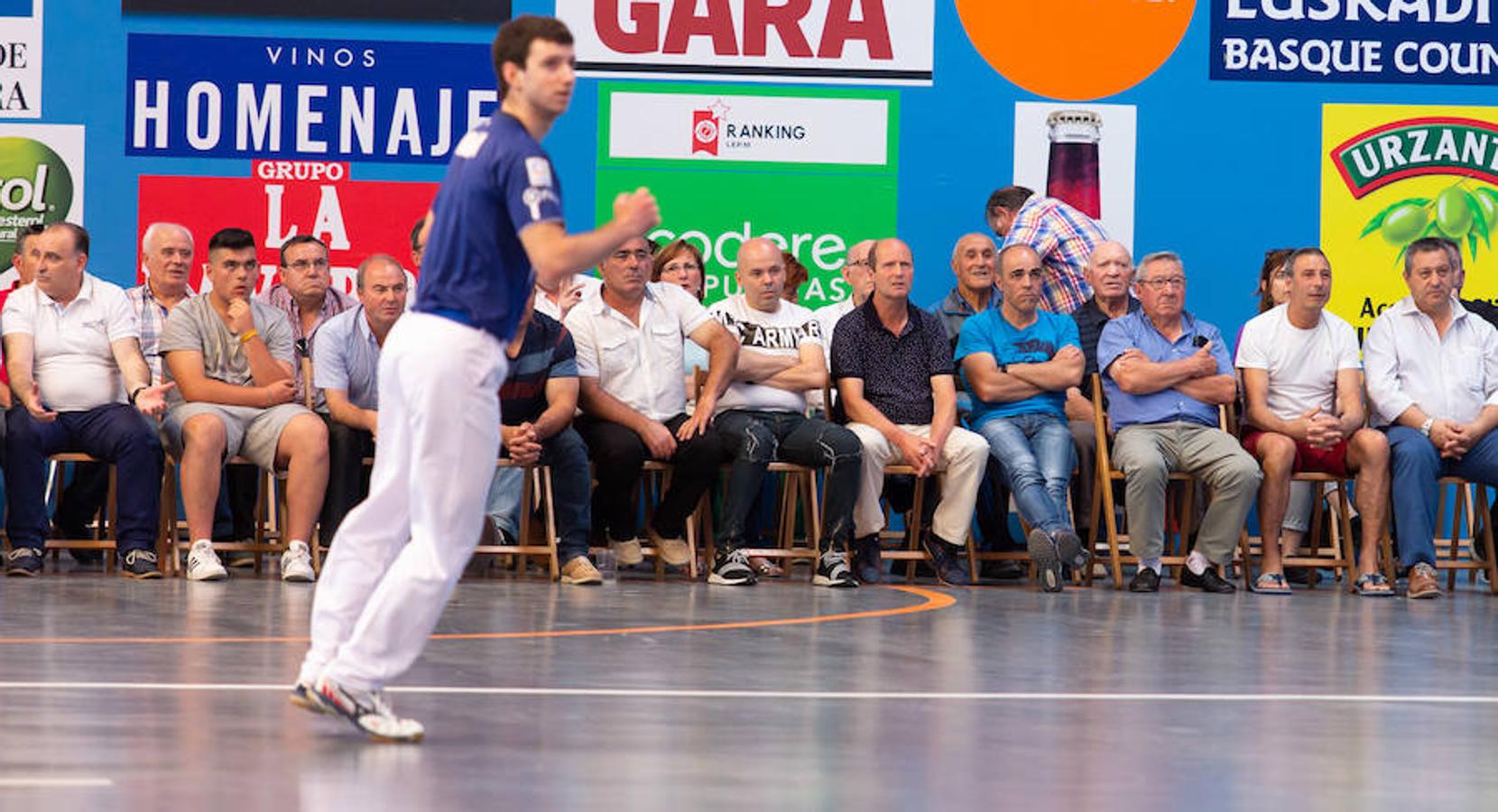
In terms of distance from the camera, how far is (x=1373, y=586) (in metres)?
8.01

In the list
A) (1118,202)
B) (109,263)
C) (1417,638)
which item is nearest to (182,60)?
(109,263)

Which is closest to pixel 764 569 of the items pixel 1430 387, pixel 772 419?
pixel 772 419

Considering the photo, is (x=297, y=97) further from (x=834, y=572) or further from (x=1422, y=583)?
(x=1422, y=583)

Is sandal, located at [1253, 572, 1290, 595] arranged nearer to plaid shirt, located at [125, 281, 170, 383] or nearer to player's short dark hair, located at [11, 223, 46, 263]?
plaid shirt, located at [125, 281, 170, 383]

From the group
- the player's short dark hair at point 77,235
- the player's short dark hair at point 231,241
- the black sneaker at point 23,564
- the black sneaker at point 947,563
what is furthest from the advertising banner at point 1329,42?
the black sneaker at point 23,564

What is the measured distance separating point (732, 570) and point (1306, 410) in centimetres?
239

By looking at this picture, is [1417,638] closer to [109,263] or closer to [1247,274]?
[1247,274]

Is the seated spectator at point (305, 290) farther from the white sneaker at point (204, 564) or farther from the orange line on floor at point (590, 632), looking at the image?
the orange line on floor at point (590, 632)

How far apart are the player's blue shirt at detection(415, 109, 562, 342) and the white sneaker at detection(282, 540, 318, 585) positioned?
3.64 m

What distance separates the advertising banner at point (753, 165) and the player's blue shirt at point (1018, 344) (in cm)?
138

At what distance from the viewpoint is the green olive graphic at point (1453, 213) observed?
979cm

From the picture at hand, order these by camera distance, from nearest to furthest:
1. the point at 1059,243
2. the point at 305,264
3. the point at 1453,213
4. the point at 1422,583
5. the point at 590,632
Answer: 1. the point at 590,632
2. the point at 1422,583
3. the point at 305,264
4. the point at 1059,243
5. the point at 1453,213

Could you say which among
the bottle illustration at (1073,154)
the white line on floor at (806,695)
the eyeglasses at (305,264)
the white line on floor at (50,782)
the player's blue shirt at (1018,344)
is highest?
the bottle illustration at (1073,154)

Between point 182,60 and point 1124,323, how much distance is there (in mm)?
4360
